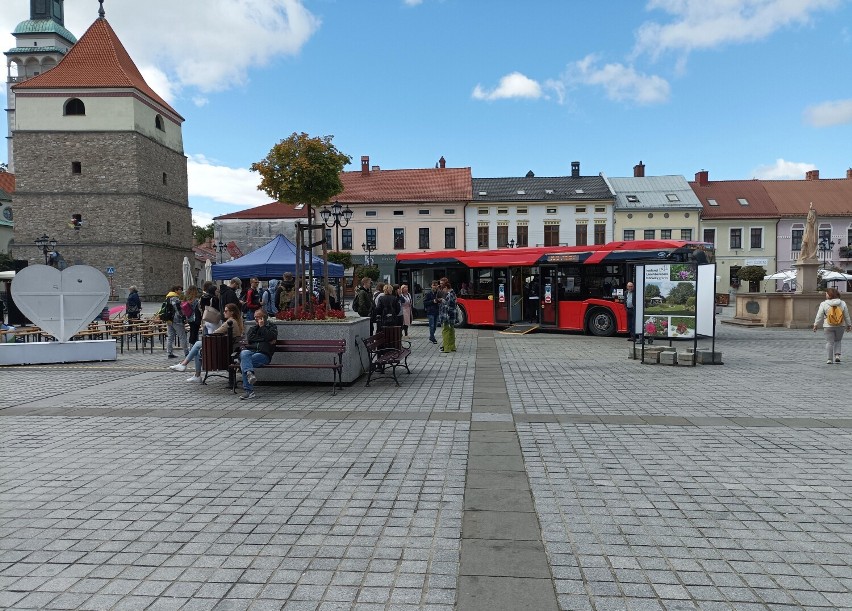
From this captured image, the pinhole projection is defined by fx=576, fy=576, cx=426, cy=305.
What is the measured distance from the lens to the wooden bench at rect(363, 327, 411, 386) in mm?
10445

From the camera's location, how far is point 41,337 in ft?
53.4

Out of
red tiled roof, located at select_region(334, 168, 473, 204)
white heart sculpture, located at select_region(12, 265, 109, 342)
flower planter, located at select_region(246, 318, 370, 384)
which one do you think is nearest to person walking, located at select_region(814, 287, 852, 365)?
flower planter, located at select_region(246, 318, 370, 384)

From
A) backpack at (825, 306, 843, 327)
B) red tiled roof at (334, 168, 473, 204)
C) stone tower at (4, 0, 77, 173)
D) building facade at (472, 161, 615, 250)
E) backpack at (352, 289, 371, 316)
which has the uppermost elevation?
stone tower at (4, 0, 77, 173)

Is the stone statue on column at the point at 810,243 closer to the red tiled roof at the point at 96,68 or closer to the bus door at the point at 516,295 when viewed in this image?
the bus door at the point at 516,295

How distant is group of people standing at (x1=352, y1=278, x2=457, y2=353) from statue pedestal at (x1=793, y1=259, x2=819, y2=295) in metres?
15.1

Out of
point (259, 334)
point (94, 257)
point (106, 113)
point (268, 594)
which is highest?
point (106, 113)

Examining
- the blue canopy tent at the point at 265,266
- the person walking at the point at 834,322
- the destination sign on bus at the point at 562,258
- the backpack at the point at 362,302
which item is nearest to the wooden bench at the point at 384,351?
the backpack at the point at 362,302

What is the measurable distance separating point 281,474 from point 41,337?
47.6ft

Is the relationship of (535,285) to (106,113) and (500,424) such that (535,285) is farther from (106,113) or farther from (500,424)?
(106,113)

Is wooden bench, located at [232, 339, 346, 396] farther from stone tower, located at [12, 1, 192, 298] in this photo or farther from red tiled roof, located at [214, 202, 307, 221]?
red tiled roof, located at [214, 202, 307, 221]

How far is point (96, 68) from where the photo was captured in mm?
49250

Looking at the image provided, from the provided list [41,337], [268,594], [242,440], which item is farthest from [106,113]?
[268,594]

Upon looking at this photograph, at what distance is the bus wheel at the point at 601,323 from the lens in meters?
19.0

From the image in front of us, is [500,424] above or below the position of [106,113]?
below
